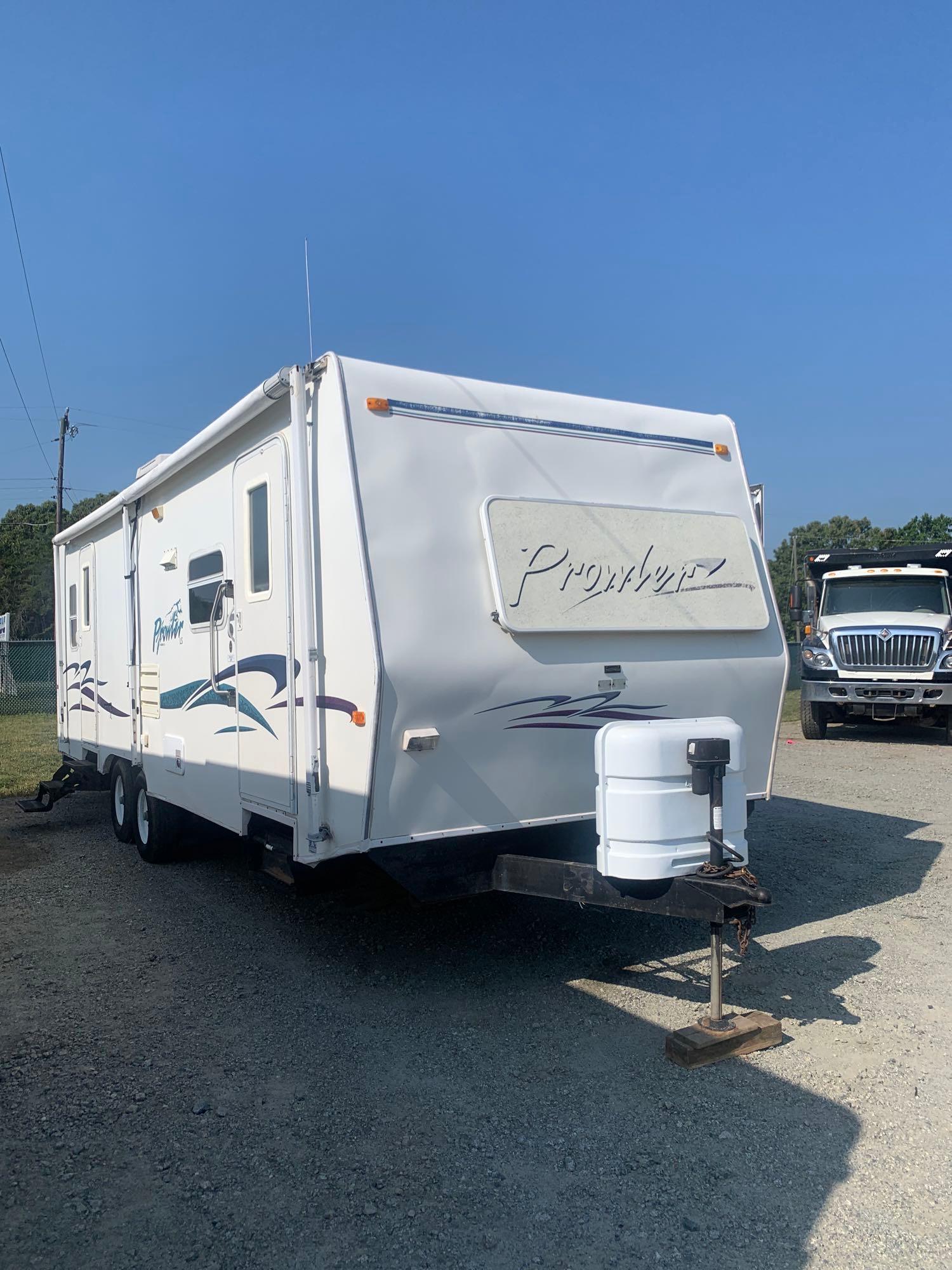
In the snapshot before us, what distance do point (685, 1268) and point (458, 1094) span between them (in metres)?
1.26

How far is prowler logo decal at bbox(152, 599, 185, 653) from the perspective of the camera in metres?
6.68

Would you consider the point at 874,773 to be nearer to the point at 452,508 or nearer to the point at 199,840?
the point at 199,840

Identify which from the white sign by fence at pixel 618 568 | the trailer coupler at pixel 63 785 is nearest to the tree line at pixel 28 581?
the trailer coupler at pixel 63 785

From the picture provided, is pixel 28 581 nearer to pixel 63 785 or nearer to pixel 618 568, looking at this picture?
pixel 63 785

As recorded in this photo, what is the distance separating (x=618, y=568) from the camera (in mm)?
5215

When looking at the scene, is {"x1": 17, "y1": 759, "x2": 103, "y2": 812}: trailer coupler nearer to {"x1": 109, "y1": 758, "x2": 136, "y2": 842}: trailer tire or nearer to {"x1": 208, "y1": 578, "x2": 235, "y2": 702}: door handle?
{"x1": 109, "y1": 758, "x2": 136, "y2": 842}: trailer tire

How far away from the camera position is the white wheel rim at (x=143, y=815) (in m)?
7.85

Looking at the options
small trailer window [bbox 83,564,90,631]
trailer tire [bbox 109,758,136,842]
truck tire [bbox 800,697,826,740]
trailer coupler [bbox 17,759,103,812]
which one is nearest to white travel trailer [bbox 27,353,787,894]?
trailer tire [bbox 109,758,136,842]

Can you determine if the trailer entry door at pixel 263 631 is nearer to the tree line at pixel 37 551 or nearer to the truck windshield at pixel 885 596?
the truck windshield at pixel 885 596

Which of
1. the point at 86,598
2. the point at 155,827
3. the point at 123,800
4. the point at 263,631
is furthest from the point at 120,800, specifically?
the point at 263,631

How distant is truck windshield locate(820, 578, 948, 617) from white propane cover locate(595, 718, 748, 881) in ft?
42.0

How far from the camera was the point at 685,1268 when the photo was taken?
2.90 meters

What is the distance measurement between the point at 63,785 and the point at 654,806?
24.7 ft

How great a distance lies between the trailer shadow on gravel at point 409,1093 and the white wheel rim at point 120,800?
1.85m
